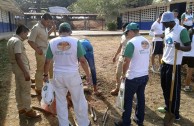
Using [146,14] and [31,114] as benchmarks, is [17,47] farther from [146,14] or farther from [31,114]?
[146,14]

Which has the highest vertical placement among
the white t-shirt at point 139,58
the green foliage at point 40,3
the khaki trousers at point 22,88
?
the green foliage at point 40,3

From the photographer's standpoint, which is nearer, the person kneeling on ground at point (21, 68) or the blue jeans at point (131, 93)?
the blue jeans at point (131, 93)

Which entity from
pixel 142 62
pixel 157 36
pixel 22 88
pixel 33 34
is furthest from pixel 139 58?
pixel 157 36

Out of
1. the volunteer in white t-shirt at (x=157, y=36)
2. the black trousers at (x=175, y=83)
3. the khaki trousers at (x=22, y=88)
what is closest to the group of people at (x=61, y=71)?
the khaki trousers at (x=22, y=88)

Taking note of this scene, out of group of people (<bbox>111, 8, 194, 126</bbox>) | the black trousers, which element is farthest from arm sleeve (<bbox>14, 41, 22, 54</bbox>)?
the black trousers

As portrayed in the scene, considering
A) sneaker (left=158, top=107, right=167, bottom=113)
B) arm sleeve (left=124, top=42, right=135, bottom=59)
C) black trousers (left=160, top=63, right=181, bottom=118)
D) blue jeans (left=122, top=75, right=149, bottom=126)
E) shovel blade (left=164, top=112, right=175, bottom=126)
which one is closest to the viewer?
arm sleeve (left=124, top=42, right=135, bottom=59)

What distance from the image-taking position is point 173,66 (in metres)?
4.70

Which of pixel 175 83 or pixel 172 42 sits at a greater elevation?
pixel 172 42

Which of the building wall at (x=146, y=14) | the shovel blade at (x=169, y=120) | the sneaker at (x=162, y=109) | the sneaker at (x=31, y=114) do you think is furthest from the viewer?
the building wall at (x=146, y=14)

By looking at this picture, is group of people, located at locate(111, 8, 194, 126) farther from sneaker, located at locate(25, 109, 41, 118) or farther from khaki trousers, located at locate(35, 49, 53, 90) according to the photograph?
khaki trousers, located at locate(35, 49, 53, 90)

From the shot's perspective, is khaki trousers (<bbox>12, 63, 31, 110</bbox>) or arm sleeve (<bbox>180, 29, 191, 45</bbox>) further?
khaki trousers (<bbox>12, 63, 31, 110</bbox>)

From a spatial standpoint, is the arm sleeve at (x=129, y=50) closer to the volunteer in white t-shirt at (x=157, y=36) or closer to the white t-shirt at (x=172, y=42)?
the white t-shirt at (x=172, y=42)

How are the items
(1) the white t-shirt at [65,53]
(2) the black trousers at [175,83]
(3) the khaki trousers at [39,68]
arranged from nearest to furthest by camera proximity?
(1) the white t-shirt at [65,53], (2) the black trousers at [175,83], (3) the khaki trousers at [39,68]

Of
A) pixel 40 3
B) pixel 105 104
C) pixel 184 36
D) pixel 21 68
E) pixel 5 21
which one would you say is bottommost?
pixel 105 104
